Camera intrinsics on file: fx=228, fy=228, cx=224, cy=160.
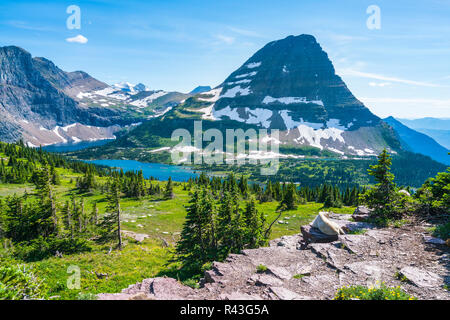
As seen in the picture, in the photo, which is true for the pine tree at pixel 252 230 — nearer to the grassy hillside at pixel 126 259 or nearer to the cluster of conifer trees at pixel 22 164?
the grassy hillside at pixel 126 259

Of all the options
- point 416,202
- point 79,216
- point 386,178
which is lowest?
point 79,216

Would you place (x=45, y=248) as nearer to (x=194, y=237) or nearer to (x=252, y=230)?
(x=194, y=237)

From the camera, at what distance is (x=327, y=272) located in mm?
14680

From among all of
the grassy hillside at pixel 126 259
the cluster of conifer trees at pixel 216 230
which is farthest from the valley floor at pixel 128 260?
the cluster of conifer trees at pixel 216 230

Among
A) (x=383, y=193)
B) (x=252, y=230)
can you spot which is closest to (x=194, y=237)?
(x=252, y=230)

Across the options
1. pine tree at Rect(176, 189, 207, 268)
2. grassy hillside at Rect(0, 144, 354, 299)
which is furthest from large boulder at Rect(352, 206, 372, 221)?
grassy hillside at Rect(0, 144, 354, 299)

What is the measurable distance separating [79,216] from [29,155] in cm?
13665

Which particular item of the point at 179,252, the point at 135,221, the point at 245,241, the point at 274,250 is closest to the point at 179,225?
A: the point at 135,221

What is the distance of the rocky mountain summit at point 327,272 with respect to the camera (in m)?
12.2

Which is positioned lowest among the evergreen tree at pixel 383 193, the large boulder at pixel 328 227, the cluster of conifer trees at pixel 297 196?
the cluster of conifer trees at pixel 297 196
